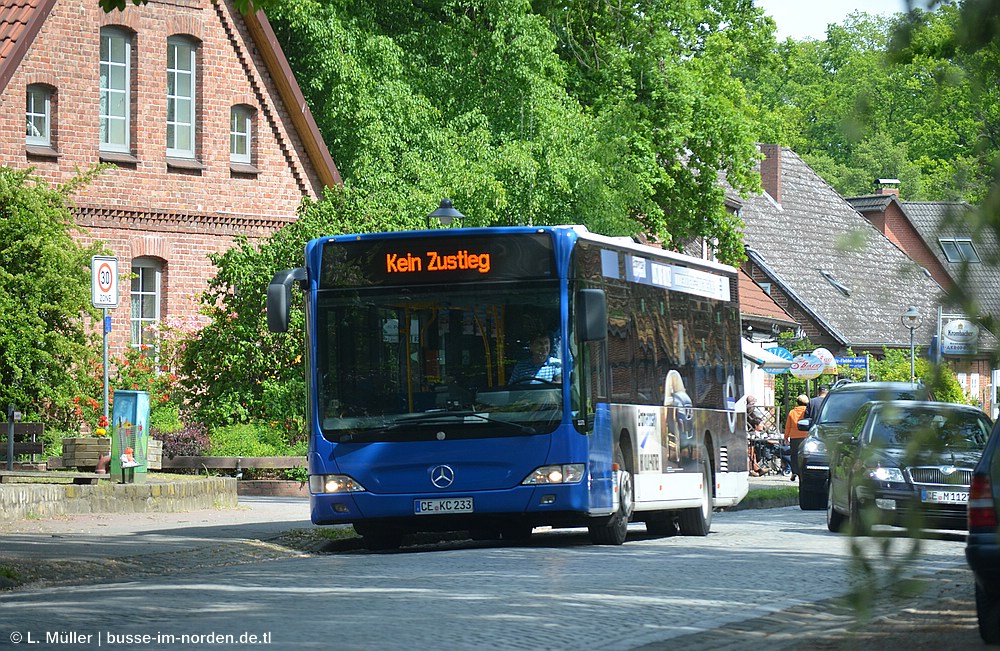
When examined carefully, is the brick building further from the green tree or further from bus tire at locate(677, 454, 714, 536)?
bus tire at locate(677, 454, 714, 536)

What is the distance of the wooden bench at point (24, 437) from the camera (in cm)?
2414

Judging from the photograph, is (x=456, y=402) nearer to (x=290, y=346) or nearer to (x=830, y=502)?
(x=830, y=502)

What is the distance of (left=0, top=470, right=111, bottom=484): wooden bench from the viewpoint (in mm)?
21531

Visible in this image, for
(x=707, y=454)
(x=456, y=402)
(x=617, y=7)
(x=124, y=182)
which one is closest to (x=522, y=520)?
(x=456, y=402)

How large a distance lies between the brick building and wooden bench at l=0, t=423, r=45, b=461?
6.71 m

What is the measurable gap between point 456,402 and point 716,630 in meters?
6.48

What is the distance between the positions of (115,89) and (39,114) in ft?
5.74

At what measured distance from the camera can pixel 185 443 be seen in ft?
91.2

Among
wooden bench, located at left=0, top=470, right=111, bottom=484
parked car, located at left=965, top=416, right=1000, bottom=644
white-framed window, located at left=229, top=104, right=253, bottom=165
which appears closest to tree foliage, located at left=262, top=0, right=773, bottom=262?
white-framed window, located at left=229, top=104, right=253, bottom=165

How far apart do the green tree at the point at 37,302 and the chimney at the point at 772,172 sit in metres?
48.5

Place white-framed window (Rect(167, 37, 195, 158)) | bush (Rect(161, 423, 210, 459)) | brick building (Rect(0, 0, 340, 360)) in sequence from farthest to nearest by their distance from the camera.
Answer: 1. white-framed window (Rect(167, 37, 195, 158))
2. brick building (Rect(0, 0, 340, 360))
3. bush (Rect(161, 423, 210, 459))

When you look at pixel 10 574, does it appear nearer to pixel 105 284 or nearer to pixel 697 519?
pixel 697 519

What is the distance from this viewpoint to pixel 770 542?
18.6 meters

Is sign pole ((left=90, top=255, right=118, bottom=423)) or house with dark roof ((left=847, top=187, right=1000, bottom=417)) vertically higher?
sign pole ((left=90, top=255, right=118, bottom=423))
